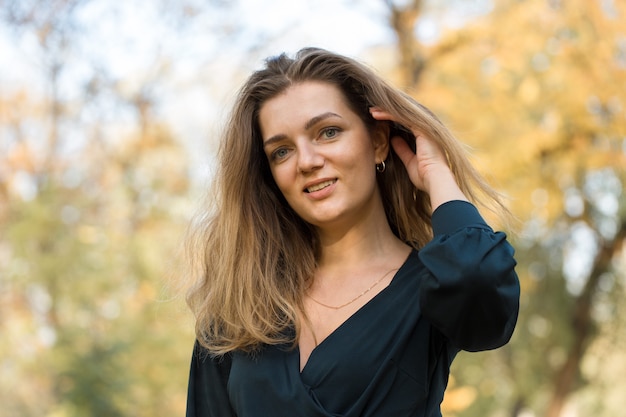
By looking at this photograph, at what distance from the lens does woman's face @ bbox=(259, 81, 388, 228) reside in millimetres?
2434

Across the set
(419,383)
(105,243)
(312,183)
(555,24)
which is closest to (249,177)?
(312,183)

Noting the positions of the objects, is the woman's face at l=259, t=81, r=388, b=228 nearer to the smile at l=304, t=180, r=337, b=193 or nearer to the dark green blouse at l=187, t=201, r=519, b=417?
the smile at l=304, t=180, r=337, b=193

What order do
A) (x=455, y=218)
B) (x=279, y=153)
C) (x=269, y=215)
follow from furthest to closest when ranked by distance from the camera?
(x=269, y=215) < (x=279, y=153) < (x=455, y=218)

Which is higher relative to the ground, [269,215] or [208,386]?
[269,215]

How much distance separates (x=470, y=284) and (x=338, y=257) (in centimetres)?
65

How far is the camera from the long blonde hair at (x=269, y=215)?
8.23ft

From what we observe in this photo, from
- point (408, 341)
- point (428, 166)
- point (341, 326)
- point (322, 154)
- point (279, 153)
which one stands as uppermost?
point (279, 153)

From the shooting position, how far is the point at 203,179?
16.3ft

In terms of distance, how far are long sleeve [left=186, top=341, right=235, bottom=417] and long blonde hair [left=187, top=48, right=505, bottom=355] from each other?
0.06 m

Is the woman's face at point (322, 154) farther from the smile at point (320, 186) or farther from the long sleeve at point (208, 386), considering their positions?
the long sleeve at point (208, 386)

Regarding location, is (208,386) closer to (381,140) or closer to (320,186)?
(320,186)

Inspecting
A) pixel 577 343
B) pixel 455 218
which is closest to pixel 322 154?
pixel 455 218

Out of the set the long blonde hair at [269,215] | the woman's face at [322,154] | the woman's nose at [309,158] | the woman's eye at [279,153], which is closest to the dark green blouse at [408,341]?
the long blonde hair at [269,215]

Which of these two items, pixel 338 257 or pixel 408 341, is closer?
pixel 408 341
